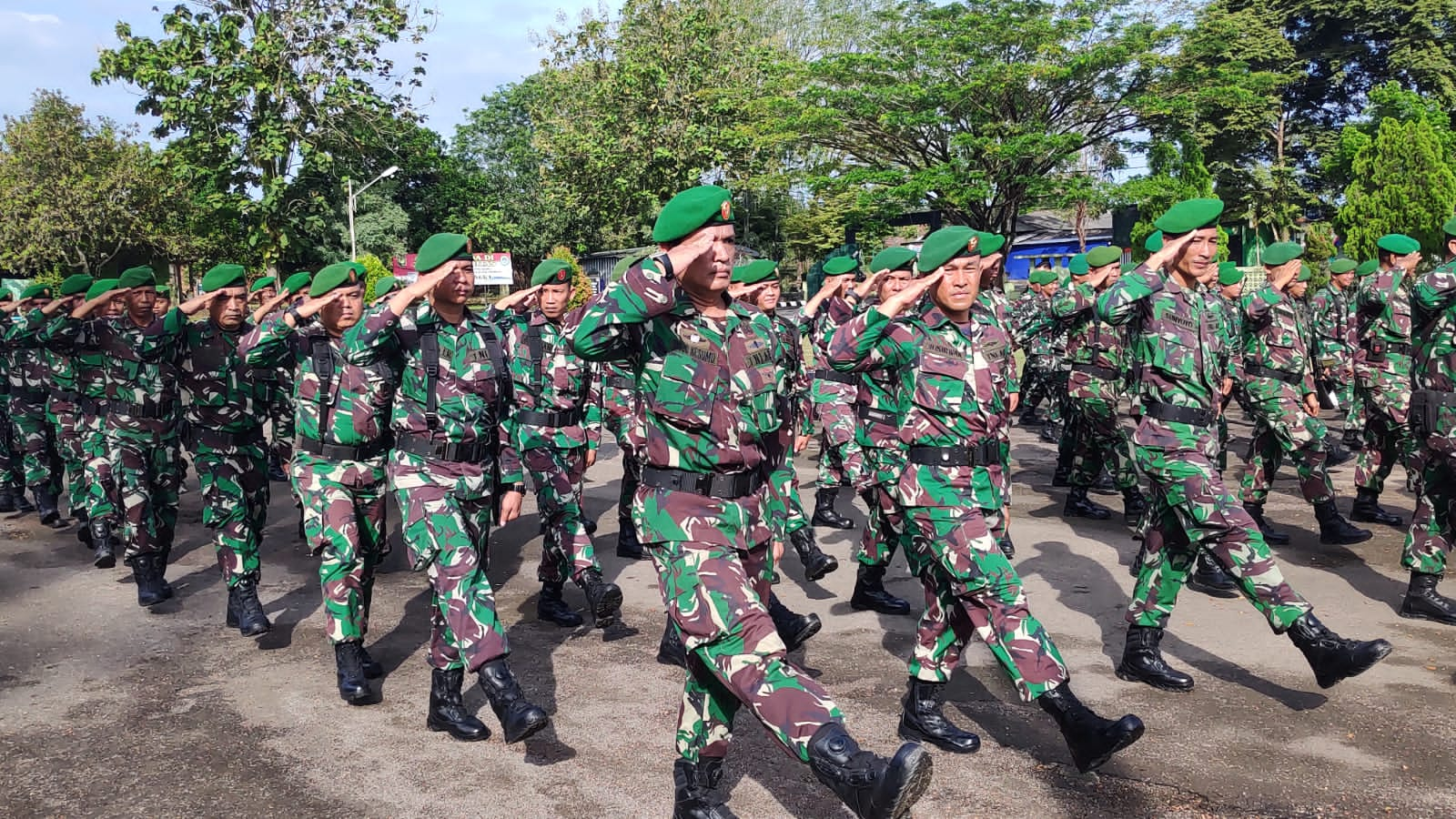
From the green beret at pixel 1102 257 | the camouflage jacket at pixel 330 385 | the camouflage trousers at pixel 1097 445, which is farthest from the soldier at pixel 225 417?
the green beret at pixel 1102 257

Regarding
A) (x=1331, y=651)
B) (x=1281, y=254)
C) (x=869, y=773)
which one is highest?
(x=1281, y=254)

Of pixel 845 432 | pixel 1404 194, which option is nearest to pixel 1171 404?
pixel 845 432

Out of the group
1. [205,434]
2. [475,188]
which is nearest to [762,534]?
[205,434]

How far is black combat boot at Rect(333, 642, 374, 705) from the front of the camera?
16.4 ft

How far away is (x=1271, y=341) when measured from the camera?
7730 mm

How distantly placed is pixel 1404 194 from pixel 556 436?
22643 millimetres

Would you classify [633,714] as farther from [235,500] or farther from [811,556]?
[235,500]

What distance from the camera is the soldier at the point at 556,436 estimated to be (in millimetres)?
6332

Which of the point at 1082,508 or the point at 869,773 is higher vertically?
the point at 869,773

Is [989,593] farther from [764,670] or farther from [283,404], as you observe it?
[283,404]

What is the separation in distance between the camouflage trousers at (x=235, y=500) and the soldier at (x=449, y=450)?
2.03 m

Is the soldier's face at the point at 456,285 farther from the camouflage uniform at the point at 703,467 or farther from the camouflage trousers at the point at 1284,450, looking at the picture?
the camouflage trousers at the point at 1284,450

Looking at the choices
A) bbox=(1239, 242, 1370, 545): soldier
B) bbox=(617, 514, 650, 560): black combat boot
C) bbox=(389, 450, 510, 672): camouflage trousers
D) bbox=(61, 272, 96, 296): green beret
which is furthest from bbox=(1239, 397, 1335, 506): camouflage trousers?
bbox=(61, 272, 96, 296): green beret

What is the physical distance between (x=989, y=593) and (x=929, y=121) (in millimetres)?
20007
